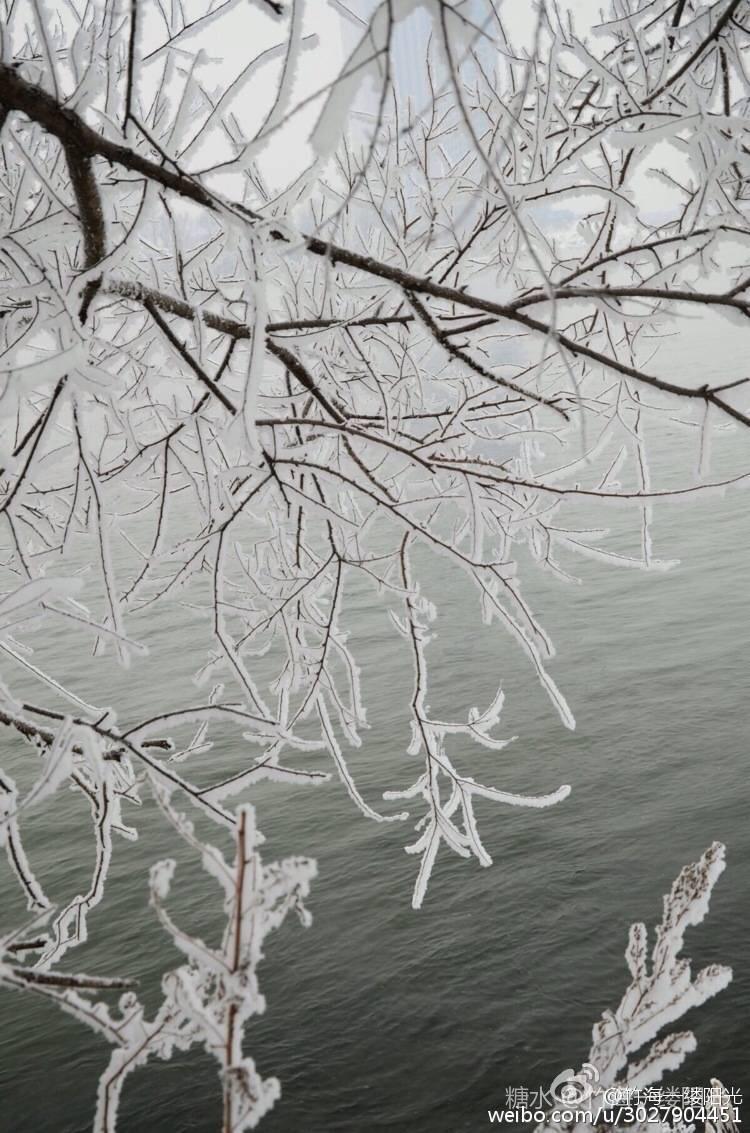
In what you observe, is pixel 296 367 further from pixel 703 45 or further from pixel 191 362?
pixel 703 45

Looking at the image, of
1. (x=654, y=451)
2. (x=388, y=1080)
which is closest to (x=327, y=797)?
(x=388, y=1080)

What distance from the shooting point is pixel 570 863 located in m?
10.2

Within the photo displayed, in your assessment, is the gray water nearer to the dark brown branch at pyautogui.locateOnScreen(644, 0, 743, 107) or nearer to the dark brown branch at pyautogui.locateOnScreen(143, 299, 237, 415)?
the dark brown branch at pyautogui.locateOnScreen(143, 299, 237, 415)

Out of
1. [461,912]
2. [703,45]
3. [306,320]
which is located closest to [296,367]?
[306,320]

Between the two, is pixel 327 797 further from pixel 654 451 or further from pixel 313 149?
pixel 654 451

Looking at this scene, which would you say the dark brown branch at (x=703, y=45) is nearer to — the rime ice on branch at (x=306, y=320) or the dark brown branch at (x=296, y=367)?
the rime ice on branch at (x=306, y=320)

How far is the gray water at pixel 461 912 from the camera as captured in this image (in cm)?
799

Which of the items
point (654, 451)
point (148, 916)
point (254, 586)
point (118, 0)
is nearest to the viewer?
point (118, 0)

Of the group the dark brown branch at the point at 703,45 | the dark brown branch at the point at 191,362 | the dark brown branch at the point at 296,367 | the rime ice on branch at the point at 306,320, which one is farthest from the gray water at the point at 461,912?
the dark brown branch at the point at 703,45

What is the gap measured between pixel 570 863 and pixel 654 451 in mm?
16308

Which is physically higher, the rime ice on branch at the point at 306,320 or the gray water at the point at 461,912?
the rime ice on branch at the point at 306,320

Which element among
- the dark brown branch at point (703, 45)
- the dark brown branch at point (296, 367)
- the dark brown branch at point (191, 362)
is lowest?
the dark brown branch at point (191, 362)

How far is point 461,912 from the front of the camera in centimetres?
960

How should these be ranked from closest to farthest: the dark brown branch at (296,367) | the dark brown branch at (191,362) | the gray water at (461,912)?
1. the dark brown branch at (191,362)
2. the dark brown branch at (296,367)
3. the gray water at (461,912)
